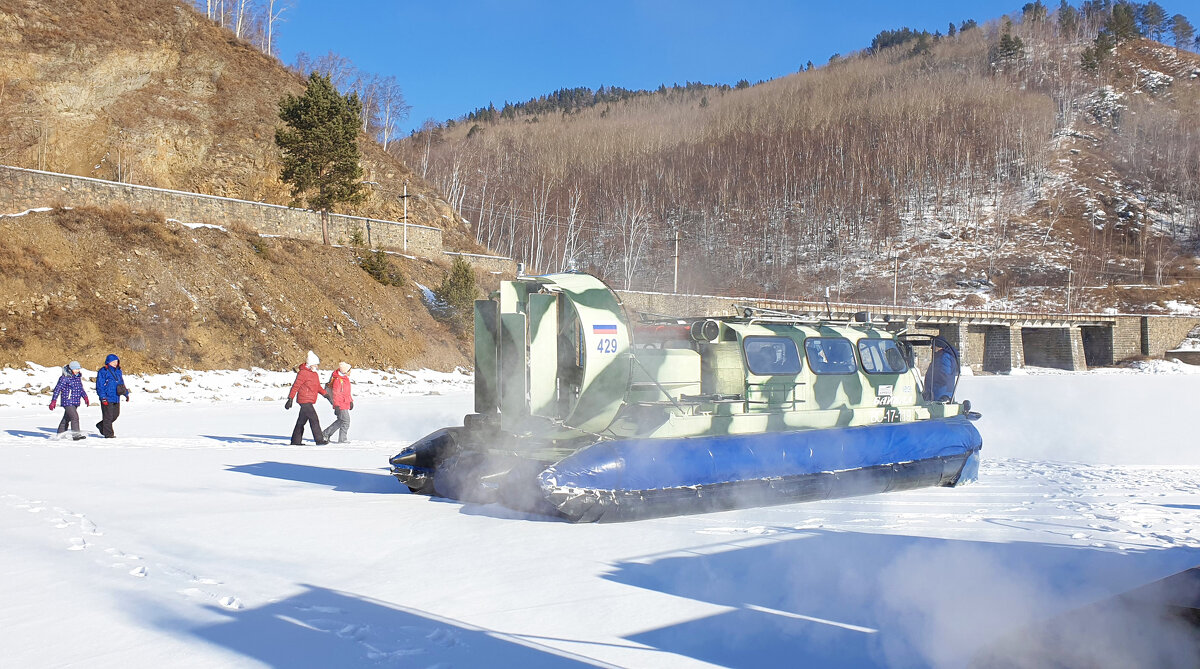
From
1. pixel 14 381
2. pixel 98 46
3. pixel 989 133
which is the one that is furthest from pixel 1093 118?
pixel 14 381

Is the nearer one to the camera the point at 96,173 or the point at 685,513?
the point at 685,513

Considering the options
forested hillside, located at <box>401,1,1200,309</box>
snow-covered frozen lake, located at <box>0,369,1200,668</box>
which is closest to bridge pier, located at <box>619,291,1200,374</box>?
forested hillside, located at <box>401,1,1200,309</box>

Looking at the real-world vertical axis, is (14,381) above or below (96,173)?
below

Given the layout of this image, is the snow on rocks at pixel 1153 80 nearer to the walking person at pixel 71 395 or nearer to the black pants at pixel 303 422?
the black pants at pixel 303 422

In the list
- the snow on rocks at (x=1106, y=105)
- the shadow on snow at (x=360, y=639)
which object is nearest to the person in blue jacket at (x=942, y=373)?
the shadow on snow at (x=360, y=639)

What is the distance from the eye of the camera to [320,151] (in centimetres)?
4175

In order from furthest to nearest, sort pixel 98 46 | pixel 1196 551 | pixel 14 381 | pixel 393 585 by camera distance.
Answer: pixel 98 46, pixel 14 381, pixel 1196 551, pixel 393 585

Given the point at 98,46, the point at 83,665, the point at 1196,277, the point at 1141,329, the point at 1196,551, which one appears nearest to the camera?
the point at 83,665

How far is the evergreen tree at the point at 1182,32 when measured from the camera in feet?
534

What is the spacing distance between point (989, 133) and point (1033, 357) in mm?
59033

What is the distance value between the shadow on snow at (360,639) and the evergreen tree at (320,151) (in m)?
38.0

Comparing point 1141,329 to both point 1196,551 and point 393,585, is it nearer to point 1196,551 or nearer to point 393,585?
point 1196,551

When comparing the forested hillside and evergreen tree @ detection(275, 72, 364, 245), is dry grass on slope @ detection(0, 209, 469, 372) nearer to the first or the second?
evergreen tree @ detection(275, 72, 364, 245)

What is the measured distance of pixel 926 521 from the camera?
27.6ft
